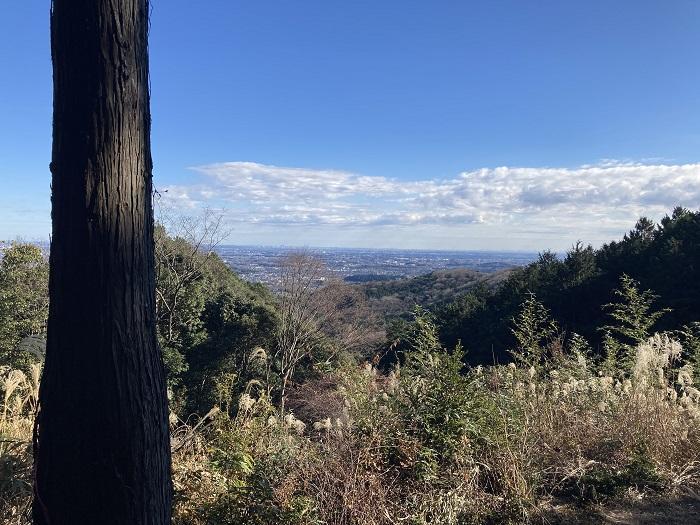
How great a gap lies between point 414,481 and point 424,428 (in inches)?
13.3

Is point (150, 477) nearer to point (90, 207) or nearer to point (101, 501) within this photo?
point (101, 501)

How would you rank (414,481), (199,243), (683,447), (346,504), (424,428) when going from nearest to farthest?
(346,504) → (414,481) → (424,428) → (683,447) → (199,243)

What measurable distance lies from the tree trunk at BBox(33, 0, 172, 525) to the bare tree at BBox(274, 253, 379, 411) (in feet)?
56.2

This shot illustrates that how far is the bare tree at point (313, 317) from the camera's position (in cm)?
1894

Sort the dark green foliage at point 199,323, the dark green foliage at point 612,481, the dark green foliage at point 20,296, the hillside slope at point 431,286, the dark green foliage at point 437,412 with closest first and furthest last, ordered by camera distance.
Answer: the dark green foliage at point 437,412 → the dark green foliage at point 612,481 → the dark green foliage at point 20,296 → the dark green foliage at point 199,323 → the hillside slope at point 431,286

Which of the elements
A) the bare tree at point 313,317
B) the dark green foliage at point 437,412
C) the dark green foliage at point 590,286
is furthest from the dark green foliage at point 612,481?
the bare tree at point 313,317

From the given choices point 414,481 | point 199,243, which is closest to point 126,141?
point 414,481

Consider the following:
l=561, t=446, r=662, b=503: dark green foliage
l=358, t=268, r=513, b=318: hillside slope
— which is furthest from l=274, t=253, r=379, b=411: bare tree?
l=561, t=446, r=662, b=503: dark green foliage

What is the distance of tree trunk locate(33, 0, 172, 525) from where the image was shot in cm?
153

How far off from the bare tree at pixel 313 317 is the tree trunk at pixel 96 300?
17137 millimetres

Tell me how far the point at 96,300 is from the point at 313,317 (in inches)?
712

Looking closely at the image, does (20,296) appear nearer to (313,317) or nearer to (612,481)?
(313,317)

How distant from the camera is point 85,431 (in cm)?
151

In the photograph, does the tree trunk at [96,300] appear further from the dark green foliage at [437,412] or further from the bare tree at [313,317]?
the bare tree at [313,317]
